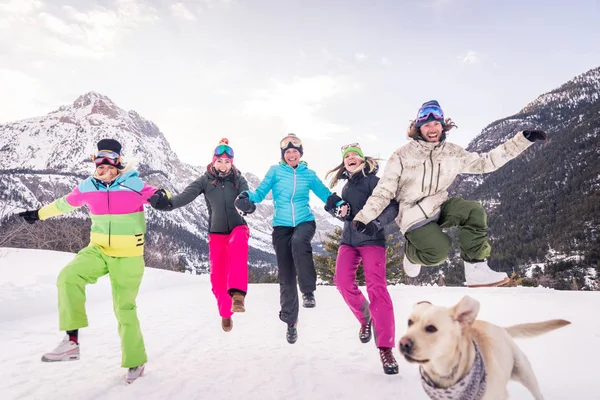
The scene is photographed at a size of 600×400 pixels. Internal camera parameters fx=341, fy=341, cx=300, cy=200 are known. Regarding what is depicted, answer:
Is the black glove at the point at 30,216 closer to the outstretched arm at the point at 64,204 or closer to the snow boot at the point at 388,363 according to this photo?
the outstretched arm at the point at 64,204

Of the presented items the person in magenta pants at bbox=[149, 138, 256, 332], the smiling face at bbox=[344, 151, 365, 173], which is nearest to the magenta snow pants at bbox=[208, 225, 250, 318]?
the person in magenta pants at bbox=[149, 138, 256, 332]

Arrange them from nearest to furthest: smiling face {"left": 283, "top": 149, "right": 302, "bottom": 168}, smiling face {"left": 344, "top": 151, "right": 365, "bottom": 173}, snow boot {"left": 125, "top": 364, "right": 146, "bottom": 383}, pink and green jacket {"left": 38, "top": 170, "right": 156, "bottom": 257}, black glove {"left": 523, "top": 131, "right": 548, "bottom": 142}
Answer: black glove {"left": 523, "top": 131, "right": 548, "bottom": 142} < snow boot {"left": 125, "top": 364, "right": 146, "bottom": 383} < pink and green jacket {"left": 38, "top": 170, "right": 156, "bottom": 257} < smiling face {"left": 344, "top": 151, "right": 365, "bottom": 173} < smiling face {"left": 283, "top": 149, "right": 302, "bottom": 168}

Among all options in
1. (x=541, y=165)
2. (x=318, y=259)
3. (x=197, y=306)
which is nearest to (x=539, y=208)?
(x=541, y=165)

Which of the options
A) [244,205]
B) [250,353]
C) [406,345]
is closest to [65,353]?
[250,353]

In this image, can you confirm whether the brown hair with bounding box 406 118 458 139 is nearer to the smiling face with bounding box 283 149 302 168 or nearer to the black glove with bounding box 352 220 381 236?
the black glove with bounding box 352 220 381 236

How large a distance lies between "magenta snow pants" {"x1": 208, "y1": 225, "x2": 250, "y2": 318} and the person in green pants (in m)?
0.99

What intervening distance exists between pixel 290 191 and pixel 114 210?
2002mm

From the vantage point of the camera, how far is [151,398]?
9.53ft

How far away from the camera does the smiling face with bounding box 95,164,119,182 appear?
3697mm

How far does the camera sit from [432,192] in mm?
3143

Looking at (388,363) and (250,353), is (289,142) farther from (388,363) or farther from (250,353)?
(388,363)

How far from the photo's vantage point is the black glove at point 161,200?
372 centimetres

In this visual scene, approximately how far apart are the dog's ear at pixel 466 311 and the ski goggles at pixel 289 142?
325 centimetres

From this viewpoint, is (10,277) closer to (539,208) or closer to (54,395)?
(54,395)
